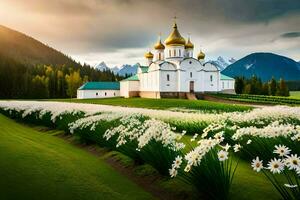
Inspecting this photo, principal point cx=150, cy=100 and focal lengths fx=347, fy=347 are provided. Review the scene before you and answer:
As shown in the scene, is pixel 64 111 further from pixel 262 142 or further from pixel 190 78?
pixel 190 78

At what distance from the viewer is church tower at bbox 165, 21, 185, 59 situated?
7219cm

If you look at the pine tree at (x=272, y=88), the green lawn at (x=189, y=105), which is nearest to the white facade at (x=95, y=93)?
the pine tree at (x=272, y=88)

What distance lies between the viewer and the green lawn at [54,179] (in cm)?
675

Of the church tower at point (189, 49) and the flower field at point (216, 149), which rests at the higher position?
the church tower at point (189, 49)

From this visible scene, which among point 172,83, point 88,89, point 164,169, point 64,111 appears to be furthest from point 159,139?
point 88,89

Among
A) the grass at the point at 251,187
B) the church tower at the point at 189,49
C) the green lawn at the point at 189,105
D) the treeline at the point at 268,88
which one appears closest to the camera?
the grass at the point at 251,187

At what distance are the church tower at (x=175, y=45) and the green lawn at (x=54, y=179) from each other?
63647mm

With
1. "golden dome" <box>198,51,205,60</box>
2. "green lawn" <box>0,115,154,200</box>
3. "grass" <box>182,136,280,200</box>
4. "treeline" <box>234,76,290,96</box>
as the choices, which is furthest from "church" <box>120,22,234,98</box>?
"grass" <box>182,136,280,200</box>

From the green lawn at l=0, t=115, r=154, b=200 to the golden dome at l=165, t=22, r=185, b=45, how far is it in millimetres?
63752

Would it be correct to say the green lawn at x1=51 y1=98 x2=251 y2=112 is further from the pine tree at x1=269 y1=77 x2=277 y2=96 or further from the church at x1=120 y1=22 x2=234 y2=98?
the pine tree at x1=269 y1=77 x2=277 y2=96

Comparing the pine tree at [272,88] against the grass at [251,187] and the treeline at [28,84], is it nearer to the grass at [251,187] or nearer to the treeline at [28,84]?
the treeline at [28,84]

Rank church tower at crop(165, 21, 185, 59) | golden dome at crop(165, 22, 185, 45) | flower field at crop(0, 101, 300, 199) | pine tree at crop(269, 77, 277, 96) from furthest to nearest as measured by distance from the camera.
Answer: pine tree at crop(269, 77, 277, 96)
church tower at crop(165, 21, 185, 59)
golden dome at crop(165, 22, 185, 45)
flower field at crop(0, 101, 300, 199)

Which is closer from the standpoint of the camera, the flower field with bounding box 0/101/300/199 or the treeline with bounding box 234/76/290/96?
the flower field with bounding box 0/101/300/199

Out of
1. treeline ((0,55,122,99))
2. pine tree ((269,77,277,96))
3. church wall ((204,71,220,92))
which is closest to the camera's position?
church wall ((204,71,220,92))
